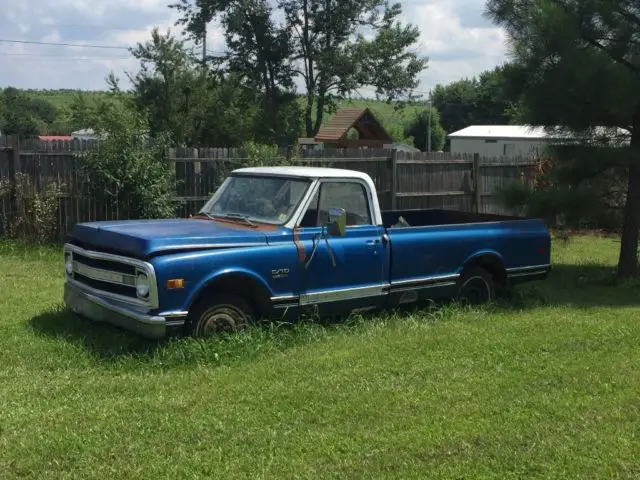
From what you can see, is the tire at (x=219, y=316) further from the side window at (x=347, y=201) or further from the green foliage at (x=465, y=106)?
the green foliage at (x=465, y=106)

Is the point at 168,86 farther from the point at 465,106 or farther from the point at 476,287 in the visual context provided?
the point at 465,106

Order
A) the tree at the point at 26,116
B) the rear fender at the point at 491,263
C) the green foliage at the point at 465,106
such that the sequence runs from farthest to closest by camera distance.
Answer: the green foliage at the point at 465,106
the tree at the point at 26,116
the rear fender at the point at 491,263

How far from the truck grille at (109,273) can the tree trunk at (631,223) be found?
784cm

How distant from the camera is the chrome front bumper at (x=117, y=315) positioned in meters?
5.73

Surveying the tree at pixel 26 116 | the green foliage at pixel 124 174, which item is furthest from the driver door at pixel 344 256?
the tree at pixel 26 116

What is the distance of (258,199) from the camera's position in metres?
7.21

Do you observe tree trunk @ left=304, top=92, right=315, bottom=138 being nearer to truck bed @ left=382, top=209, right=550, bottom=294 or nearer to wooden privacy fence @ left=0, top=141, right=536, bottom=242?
wooden privacy fence @ left=0, top=141, right=536, bottom=242

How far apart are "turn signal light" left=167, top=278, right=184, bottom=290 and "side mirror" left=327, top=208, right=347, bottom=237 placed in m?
1.64

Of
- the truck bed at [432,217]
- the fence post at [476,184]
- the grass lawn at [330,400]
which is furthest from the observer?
the fence post at [476,184]

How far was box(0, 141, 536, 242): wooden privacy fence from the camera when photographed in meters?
12.0

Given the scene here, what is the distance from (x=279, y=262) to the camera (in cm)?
645

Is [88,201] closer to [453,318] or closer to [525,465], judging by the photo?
[453,318]

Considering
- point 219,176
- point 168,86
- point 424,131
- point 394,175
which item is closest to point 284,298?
point 219,176

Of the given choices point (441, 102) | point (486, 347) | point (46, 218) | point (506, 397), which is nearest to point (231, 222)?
point (486, 347)
